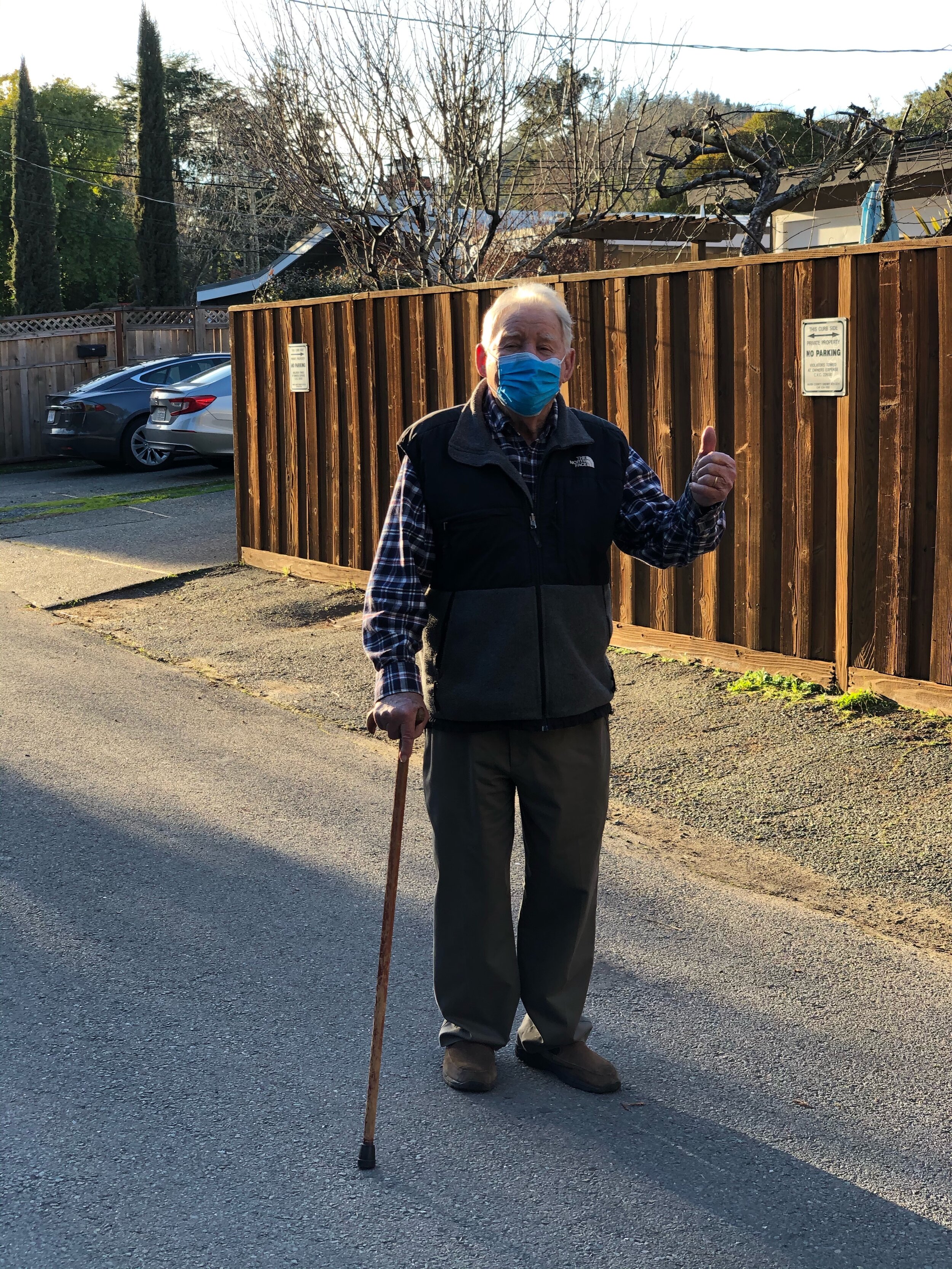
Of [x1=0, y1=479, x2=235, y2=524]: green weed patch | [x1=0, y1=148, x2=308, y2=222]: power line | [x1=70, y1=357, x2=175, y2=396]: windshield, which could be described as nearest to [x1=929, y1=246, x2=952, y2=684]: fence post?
[x1=0, y1=479, x2=235, y2=524]: green weed patch

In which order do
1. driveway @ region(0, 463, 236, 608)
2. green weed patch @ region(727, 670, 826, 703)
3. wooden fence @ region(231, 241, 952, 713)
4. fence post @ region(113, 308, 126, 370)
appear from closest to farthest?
1. wooden fence @ region(231, 241, 952, 713)
2. green weed patch @ region(727, 670, 826, 703)
3. driveway @ region(0, 463, 236, 608)
4. fence post @ region(113, 308, 126, 370)

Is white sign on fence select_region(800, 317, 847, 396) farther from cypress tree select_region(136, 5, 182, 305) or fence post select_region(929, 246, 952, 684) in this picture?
cypress tree select_region(136, 5, 182, 305)

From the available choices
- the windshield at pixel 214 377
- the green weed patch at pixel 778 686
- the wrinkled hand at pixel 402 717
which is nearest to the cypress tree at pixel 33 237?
the windshield at pixel 214 377

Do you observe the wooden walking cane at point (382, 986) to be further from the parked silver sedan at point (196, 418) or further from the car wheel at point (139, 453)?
the car wheel at point (139, 453)

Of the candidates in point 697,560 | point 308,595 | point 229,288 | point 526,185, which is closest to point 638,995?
point 697,560

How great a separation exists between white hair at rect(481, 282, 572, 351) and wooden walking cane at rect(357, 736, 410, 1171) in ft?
3.47

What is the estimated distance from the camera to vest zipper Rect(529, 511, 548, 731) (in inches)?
134

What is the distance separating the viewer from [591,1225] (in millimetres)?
2906

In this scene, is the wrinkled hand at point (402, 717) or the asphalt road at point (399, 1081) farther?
the wrinkled hand at point (402, 717)

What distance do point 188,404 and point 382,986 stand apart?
51.2 feet

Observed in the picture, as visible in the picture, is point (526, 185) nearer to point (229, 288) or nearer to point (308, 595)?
point (308, 595)

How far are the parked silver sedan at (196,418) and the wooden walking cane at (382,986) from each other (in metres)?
15.1

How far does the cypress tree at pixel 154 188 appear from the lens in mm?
41219

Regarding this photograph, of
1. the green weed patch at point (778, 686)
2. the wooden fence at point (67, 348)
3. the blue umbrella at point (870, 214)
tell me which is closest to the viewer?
the green weed patch at point (778, 686)
